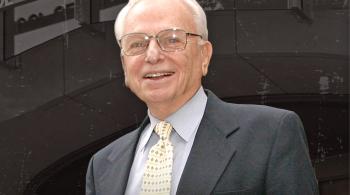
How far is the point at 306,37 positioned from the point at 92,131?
7.17ft

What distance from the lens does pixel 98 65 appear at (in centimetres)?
523

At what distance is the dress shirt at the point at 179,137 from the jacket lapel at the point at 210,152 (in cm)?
3

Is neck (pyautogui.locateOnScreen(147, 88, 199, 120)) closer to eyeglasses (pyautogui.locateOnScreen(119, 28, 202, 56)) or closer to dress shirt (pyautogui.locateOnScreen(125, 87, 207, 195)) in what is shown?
dress shirt (pyautogui.locateOnScreen(125, 87, 207, 195))

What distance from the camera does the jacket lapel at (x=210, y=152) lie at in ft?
4.12

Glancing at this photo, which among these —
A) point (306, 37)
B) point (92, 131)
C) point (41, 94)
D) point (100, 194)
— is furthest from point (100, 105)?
point (100, 194)

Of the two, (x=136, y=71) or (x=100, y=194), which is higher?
(x=136, y=71)

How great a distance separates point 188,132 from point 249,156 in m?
0.19

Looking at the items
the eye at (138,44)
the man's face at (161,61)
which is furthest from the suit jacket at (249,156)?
the eye at (138,44)

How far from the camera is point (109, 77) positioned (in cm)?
525

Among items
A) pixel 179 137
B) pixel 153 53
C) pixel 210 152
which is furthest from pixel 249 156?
pixel 153 53

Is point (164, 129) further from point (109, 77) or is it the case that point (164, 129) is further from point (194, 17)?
point (109, 77)

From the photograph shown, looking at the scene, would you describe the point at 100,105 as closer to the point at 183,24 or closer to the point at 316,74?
the point at 316,74

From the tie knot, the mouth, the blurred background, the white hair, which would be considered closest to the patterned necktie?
the tie knot

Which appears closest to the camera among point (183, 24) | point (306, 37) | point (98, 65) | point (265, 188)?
point (265, 188)
